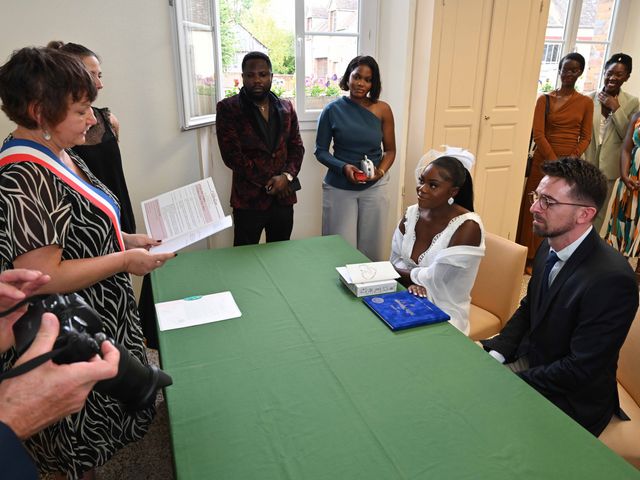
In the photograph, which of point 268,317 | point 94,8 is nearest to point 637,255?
point 268,317

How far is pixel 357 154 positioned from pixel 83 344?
2.37 meters

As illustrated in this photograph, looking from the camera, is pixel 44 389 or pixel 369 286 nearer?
pixel 44 389

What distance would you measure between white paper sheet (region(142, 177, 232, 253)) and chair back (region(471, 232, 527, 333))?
1200 millimetres

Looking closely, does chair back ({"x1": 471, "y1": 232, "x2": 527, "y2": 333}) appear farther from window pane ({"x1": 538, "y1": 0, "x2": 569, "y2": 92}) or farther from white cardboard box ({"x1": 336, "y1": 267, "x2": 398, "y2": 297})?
window pane ({"x1": 538, "y1": 0, "x2": 569, "y2": 92})

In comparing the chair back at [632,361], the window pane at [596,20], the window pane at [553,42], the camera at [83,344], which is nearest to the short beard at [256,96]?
the camera at [83,344]

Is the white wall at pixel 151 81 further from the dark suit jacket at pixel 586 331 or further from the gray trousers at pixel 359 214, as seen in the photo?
the dark suit jacket at pixel 586 331

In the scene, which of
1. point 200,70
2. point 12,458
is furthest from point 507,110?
point 12,458

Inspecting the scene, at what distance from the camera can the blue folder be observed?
54.8 inches

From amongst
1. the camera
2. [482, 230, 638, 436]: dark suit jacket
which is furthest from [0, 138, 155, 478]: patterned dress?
[482, 230, 638, 436]: dark suit jacket

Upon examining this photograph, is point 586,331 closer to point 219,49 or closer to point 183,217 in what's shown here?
point 183,217

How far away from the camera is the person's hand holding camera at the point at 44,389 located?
2.16ft

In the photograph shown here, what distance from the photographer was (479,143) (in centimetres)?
349

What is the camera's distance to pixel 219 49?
10.1ft

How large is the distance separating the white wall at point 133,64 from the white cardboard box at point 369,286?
5.42 ft
